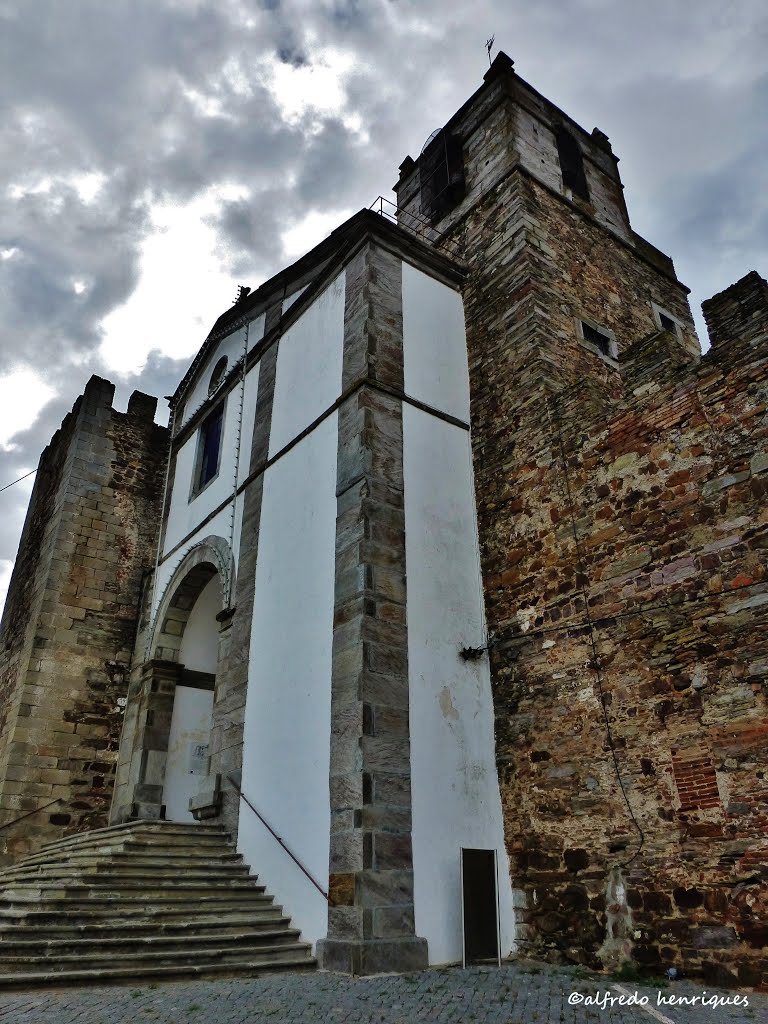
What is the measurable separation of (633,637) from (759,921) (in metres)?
2.01

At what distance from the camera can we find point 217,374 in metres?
12.2

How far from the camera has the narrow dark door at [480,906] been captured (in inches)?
219

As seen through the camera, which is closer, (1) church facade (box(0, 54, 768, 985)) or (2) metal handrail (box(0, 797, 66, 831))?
(1) church facade (box(0, 54, 768, 985))

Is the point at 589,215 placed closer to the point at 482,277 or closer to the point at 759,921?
the point at 482,277

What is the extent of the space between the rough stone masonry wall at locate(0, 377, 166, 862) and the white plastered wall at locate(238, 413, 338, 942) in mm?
4050

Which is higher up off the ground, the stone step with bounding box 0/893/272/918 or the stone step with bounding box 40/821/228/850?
the stone step with bounding box 40/821/228/850

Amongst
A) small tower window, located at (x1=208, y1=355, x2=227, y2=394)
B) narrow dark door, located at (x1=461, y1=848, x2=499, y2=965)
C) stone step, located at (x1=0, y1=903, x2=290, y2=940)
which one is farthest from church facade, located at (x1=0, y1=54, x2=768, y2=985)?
small tower window, located at (x1=208, y1=355, x2=227, y2=394)

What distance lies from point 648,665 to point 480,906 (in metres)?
2.32

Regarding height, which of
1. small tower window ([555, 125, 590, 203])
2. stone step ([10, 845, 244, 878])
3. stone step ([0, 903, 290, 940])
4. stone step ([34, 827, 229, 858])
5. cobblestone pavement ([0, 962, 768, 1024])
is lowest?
cobblestone pavement ([0, 962, 768, 1024])

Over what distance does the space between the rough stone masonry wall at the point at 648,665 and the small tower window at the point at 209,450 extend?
5.61 metres

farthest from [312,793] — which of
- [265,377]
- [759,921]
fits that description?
[265,377]

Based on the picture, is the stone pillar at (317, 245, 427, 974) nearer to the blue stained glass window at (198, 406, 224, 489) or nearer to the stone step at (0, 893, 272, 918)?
the stone step at (0, 893, 272, 918)

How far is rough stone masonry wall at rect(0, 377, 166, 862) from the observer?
963cm

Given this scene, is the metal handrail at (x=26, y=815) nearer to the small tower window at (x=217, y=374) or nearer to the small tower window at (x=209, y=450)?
the small tower window at (x=209, y=450)
